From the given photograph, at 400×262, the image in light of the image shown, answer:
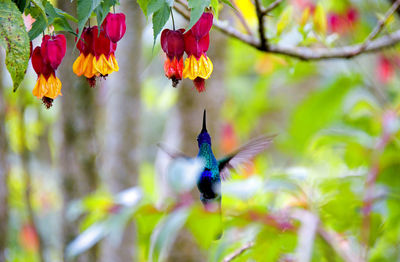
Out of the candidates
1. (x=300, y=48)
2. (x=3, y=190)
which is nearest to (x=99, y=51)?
(x=300, y=48)

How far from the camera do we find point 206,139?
0.68m

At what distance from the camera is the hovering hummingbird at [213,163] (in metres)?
0.71

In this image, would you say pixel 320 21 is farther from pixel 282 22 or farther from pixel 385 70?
pixel 385 70

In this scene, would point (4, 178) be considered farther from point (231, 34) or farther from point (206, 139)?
point (206, 139)

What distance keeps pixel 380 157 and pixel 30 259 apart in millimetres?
2465

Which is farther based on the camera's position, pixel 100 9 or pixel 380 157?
pixel 380 157

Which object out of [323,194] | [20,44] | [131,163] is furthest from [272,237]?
[131,163]

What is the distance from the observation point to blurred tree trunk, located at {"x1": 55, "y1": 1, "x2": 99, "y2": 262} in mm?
1696

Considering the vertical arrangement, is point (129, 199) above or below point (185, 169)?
below

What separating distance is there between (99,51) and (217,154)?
4.30 feet

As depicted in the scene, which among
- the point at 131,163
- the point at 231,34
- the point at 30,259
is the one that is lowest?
the point at 30,259

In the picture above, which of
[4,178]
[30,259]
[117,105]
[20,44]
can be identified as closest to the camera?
[20,44]

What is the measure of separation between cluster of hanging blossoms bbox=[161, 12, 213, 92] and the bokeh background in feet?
0.22

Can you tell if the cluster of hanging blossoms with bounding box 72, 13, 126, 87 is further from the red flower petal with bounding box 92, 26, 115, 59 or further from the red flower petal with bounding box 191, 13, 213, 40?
the red flower petal with bounding box 191, 13, 213, 40
